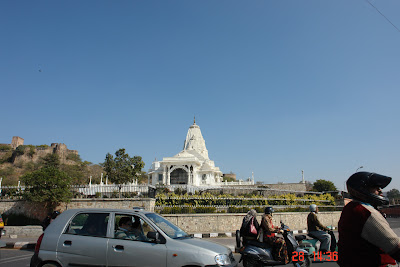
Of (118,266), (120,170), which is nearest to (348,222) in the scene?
(118,266)

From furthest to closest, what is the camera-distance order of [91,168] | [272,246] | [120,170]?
[91,168] < [120,170] < [272,246]

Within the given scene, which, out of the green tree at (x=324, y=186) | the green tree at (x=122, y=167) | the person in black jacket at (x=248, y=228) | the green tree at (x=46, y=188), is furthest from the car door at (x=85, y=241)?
the green tree at (x=324, y=186)

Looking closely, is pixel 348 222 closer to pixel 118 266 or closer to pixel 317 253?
pixel 118 266

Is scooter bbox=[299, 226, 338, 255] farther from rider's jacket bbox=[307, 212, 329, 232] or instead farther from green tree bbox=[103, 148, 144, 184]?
green tree bbox=[103, 148, 144, 184]

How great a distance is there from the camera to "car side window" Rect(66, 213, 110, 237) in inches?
208

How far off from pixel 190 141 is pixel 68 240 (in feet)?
185

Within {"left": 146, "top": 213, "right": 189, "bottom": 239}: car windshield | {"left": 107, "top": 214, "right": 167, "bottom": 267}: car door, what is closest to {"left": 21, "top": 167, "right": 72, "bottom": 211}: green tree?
{"left": 146, "top": 213, "right": 189, "bottom": 239}: car windshield

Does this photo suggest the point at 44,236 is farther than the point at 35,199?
No

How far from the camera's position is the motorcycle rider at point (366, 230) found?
2.30 meters

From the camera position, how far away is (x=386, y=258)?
2477 millimetres

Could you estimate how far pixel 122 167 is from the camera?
27.4 metres

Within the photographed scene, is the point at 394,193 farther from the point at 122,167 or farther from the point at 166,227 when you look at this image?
the point at 166,227

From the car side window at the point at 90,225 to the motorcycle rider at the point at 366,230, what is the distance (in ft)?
13.8

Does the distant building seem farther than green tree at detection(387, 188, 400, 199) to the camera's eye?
No
